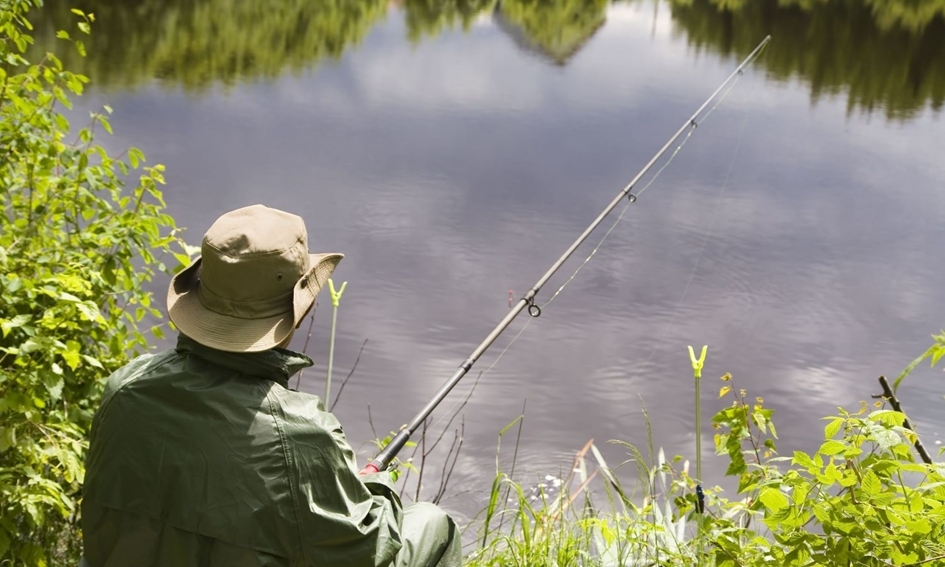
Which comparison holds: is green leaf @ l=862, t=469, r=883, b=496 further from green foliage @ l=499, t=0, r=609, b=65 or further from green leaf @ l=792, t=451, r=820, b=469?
green foliage @ l=499, t=0, r=609, b=65

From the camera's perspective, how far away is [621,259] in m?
5.49

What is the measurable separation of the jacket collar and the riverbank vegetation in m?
0.55

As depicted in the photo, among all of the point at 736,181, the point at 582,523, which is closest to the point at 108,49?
the point at 736,181

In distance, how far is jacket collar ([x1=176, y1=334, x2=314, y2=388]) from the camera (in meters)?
1.48

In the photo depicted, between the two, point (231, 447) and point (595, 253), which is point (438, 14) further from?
point (231, 447)

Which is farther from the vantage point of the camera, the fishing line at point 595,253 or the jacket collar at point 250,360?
the fishing line at point 595,253

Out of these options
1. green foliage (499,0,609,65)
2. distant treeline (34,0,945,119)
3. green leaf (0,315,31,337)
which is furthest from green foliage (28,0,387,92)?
green leaf (0,315,31,337)

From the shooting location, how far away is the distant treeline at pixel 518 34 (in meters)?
7.94

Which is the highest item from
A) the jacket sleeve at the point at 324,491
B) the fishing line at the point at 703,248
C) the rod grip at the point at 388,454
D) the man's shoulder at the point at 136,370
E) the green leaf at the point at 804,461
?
the man's shoulder at the point at 136,370

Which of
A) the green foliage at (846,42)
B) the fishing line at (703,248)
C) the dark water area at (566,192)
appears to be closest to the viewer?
the dark water area at (566,192)

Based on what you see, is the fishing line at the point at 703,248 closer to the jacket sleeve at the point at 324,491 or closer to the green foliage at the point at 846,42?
the green foliage at the point at 846,42

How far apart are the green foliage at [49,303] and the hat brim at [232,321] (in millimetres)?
440

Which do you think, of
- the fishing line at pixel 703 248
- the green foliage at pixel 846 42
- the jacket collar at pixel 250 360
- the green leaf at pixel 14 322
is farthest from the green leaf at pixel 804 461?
the green foliage at pixel 846 42

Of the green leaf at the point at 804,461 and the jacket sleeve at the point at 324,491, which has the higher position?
the green leaf at the point at 804,461
